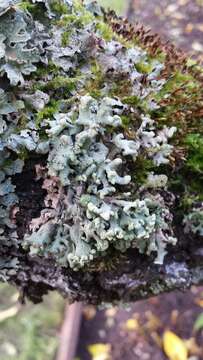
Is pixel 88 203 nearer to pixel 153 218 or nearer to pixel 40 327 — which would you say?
pixel 153 218

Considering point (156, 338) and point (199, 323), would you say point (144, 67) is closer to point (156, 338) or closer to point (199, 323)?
point (199, 323)

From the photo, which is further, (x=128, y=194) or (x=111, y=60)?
(x=111, y=60)

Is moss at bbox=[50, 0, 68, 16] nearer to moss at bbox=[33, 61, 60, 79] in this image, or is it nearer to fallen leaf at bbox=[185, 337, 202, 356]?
moss at bbox=[33, 61, 60, 79]

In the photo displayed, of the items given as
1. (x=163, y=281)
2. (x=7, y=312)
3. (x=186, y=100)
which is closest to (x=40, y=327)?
(x=7, y=312)

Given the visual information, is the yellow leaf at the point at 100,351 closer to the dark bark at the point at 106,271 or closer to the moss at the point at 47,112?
the dark bark at the point at 106,271

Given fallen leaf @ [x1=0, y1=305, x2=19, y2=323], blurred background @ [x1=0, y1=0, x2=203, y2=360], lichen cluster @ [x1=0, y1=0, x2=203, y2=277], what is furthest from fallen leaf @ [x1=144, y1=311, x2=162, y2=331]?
lichen cluster @ [x1=0, y1=0, x2=203, y2=277]

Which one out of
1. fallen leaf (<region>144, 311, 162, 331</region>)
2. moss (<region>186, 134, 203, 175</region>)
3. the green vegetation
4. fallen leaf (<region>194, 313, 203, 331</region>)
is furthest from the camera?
fallen leaf (<region>144, 311, 162, 331</region>)

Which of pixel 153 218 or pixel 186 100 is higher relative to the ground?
pixel 186 100

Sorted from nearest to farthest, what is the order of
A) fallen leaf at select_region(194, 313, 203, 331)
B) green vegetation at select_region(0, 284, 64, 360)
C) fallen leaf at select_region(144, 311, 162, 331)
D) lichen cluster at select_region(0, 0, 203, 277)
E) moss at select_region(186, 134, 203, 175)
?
lichen cluster at select_region(0, 0, 203, 277), moss at select_region(186, 134, 203, 175), fallen leaf at select_region(194, 313, 203, 331), green vegetation at select_region(0, 284, 64, 360), fallen leaf at select_region(144, 311, 162, 331)
